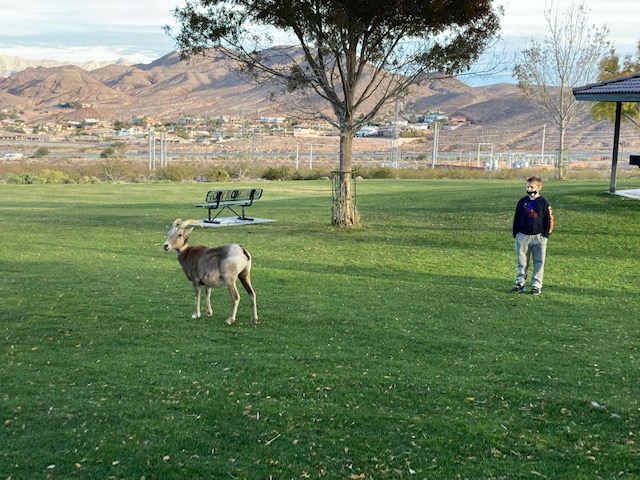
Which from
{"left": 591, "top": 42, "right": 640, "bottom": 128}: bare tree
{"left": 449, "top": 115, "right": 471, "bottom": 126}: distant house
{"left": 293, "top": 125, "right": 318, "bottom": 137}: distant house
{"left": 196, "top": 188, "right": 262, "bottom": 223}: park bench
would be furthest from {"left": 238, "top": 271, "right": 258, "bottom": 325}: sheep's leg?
{"left": 449, "top": 115, "right": 471, "bottom": 126}: distant house

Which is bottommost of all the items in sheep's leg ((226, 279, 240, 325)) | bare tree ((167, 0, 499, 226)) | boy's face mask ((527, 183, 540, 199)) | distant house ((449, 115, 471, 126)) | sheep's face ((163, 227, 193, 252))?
sheep's leg ((226, 279, 240, 325))

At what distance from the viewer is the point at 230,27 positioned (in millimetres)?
18953

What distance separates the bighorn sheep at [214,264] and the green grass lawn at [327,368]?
0.48 meters

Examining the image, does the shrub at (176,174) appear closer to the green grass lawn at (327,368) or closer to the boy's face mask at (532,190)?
the green grass lawn at (327,368)

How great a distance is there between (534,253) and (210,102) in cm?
→ 14587

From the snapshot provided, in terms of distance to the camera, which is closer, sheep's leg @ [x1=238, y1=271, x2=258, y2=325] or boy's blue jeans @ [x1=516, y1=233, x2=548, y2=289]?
sheep's leg @ [x1=238, y1=271, x2=258, y2=325]

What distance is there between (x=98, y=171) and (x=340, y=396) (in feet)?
153

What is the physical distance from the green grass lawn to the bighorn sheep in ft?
1.58

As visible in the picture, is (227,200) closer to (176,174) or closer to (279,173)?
(176,174)

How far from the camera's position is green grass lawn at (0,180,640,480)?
16.1 ft

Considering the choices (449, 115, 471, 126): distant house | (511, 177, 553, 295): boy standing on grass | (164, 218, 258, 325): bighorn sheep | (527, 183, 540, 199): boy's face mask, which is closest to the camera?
(164, 218, 258, 325): bighorn sheep

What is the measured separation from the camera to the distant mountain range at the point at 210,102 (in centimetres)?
10588

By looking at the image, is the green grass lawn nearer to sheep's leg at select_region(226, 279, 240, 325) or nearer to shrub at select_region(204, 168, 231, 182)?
sheep's leg at select_region(226, 279, 240, 325)

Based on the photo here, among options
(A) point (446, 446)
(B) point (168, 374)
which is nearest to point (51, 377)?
(B) point (168, 374)
